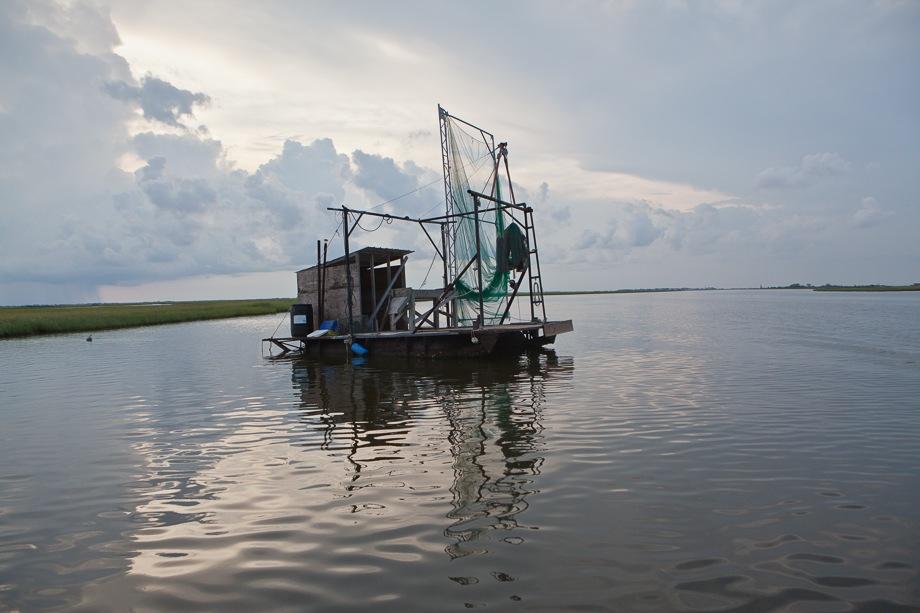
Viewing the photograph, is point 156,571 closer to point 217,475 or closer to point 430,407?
point 217,475

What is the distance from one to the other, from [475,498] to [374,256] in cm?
2129

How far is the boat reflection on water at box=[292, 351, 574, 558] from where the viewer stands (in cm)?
719

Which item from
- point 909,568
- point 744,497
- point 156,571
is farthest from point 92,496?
point 909,568

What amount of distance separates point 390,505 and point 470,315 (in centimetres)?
1764

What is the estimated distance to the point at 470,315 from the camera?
2466 centimetres

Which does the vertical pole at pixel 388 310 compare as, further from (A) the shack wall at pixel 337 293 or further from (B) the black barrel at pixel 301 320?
(B) the black barrel at pixel 301 320

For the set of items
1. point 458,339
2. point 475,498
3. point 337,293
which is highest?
point 337,293

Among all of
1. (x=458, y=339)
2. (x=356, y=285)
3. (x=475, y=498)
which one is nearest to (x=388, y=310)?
(x=356, y=285)

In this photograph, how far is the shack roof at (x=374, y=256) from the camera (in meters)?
26.9

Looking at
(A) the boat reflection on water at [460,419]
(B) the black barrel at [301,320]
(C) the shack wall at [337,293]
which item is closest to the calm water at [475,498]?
(A) the boat reflection on water at [460,419]

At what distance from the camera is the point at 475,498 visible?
7359mm

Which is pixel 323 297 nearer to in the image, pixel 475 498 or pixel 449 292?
pixel 449 292

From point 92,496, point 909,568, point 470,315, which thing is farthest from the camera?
point 470,315

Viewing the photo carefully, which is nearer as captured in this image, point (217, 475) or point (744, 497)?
point (744, 497)
